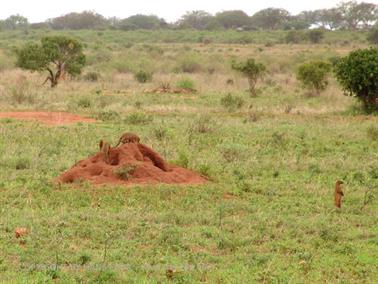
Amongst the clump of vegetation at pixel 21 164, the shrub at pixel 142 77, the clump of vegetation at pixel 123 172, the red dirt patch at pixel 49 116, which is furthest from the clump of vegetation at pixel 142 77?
the clump of vegetation at pixel 123 172

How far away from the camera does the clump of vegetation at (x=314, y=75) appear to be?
86.0 feet

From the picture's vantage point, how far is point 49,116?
18.7 m

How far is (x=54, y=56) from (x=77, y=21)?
2145 inches

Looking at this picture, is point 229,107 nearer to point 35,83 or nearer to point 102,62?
point 35,83

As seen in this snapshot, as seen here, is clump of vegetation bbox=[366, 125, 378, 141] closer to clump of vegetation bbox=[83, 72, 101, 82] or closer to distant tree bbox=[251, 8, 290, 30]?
clump of vegetation bbox=[83, 72, 101, 82]

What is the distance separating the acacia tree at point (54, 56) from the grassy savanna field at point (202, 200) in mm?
5098

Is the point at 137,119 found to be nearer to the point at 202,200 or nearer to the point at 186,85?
the point at 202,200

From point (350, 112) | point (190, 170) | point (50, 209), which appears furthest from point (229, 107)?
point (50, 209)

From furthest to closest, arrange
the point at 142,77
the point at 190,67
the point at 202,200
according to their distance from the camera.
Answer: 1. the point at 190,67
2. the point at 142,77
3. the point at 202,200

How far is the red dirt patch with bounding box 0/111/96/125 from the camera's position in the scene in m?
17.8

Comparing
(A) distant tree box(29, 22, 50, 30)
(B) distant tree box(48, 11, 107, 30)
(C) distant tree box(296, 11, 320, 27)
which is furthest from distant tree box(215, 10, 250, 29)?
(A) distant tree box(29, 22, 50, 30)

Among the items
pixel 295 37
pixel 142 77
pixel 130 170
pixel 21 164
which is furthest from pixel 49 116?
pixel 295 37

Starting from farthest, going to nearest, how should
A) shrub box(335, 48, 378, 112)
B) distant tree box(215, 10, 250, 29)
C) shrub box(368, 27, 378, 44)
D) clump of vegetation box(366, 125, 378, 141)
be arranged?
distant tree box(215, 10, 250, 29), shrub box(368, 27, 378, 44), shrub box(335, 48, 378, 112), clump of vegetation box(366, 125, 378, 141)

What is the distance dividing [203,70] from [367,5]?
36233 millimetres
